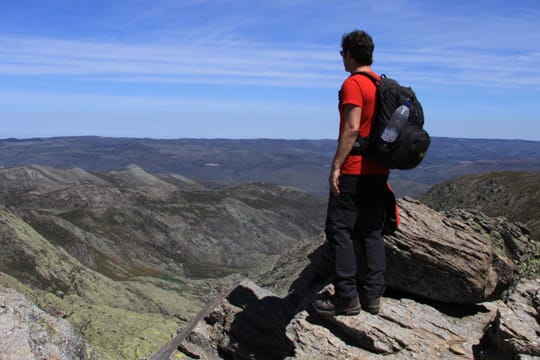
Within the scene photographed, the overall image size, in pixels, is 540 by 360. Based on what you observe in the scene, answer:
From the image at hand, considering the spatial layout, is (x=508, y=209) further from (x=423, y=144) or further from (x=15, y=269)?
(x=423, y=144)

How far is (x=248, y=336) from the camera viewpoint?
49.3 feet

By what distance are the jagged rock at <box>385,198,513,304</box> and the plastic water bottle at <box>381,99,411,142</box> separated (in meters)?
3.72

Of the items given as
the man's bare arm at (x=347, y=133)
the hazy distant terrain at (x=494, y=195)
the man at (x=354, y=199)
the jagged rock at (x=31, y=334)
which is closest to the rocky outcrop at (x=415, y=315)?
the man at (x=354, y=199)

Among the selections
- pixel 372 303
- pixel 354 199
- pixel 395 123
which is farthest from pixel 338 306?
pixel 395 123

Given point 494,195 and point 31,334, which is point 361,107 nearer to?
point 31,334

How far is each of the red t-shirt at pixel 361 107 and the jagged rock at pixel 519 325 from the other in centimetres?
415

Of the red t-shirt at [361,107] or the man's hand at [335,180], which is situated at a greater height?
the red t-shirt at [361,107]

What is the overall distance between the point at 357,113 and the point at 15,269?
193 feet

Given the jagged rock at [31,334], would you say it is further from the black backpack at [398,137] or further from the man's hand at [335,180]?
the black backpack at [398,137]

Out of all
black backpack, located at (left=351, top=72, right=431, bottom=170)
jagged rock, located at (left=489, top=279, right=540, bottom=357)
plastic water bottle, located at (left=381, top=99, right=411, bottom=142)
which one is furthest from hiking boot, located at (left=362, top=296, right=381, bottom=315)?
A: plastic water bottle, located at (left=381, top=99, right=411, bottom=142)

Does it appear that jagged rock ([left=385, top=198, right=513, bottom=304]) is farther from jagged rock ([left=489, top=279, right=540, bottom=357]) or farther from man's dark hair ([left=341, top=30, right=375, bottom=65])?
man's dark hair ([left=341, top=30, right=375, bottom=65])

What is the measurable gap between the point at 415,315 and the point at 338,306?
2.20 meters

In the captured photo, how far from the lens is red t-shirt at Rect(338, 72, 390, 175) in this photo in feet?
33.6

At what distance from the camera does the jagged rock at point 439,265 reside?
42.5ft
